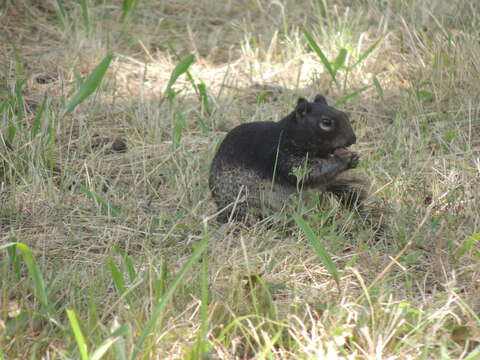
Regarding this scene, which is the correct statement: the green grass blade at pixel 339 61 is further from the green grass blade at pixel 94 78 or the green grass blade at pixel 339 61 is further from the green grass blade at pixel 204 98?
the green grass blade at pixel 94 78

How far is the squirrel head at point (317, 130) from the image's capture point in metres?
3.68

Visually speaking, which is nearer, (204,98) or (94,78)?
(94,78)

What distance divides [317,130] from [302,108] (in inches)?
5.3

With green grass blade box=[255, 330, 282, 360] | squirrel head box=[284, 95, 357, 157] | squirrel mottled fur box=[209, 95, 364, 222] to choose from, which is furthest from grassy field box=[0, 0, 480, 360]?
squirrel head box=[284, 95, 357, 157]

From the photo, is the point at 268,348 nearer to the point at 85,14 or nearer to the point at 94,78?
the point at 94,78

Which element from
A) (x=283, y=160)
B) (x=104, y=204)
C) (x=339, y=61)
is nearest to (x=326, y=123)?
(x=283, y=160)

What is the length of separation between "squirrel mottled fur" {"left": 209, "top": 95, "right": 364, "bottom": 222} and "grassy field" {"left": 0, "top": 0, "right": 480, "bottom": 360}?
0.51ft

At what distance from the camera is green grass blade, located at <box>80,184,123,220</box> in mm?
3842

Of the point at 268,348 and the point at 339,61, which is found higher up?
the point at 339,61

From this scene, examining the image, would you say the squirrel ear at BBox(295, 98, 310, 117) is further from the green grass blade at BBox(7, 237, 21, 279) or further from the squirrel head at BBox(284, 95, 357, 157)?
the green grass blade at BBox(7, 237, 21, 279)

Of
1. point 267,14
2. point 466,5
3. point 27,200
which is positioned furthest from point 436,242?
point 267,14

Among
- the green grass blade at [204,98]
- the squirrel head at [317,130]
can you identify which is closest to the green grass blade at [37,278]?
the squirrel head at [317,130]

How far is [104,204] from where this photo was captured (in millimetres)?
3920

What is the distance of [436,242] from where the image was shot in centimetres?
340
